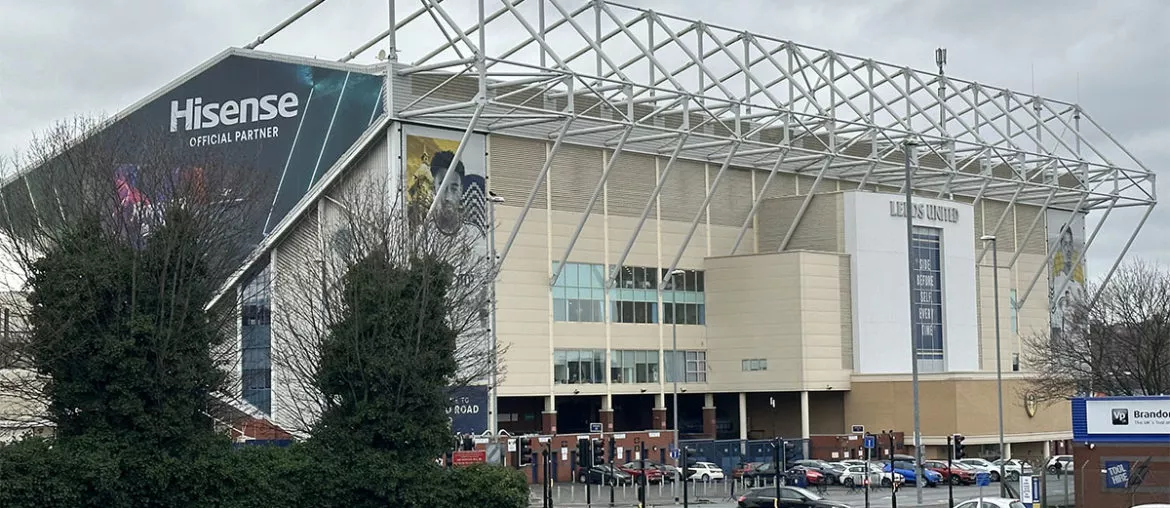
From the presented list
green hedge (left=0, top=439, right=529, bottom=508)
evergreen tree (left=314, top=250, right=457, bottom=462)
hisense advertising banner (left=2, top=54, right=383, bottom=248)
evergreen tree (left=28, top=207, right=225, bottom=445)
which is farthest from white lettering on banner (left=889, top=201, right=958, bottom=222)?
evergreen tree (left=28, top=207, right=225, bottom=445)

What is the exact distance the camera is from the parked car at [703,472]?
78.2 meters

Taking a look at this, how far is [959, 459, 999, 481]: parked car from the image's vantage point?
79.4 metres

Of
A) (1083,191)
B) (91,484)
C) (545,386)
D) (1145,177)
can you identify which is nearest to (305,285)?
(91,484)

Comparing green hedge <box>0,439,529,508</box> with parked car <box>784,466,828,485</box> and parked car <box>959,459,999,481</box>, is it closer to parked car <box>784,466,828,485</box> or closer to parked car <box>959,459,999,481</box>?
parked car <box>784,466,828,485</box>

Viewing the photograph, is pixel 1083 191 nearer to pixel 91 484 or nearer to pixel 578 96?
pixel 578 96

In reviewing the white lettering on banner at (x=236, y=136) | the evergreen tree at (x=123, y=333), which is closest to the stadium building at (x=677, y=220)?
the white lettering on banner at (x=236, y=136)

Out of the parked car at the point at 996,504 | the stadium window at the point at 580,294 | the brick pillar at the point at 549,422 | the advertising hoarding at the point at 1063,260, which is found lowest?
the parked car at the point at 996,504

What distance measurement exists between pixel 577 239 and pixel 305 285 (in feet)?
109

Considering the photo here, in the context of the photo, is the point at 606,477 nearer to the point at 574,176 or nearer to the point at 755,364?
the point at 574,176

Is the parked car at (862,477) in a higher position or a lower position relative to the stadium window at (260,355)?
lower

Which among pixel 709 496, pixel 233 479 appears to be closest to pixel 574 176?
pixel 709 496

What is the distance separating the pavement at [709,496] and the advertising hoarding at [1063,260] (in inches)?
1436

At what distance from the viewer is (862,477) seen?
3022 inches

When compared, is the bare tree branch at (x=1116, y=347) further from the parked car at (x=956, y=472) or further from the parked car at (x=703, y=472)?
the parked car at (x=703, y=472)
